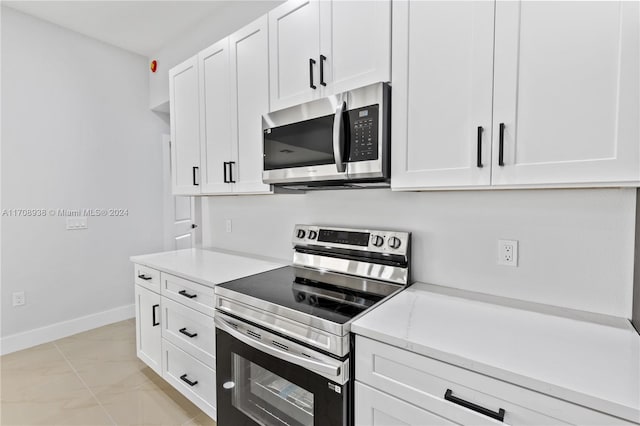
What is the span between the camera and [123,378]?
7.67ft

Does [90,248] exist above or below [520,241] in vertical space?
below

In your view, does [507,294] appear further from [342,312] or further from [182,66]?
[182,66]

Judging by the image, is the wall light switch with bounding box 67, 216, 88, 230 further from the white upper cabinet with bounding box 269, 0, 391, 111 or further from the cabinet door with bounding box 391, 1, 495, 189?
the cabinet door with bounding box 391, 1, 495, 189

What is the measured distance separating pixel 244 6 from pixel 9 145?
2.35 metres

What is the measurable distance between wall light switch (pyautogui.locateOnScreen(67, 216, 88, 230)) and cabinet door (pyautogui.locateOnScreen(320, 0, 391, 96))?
2969 mm

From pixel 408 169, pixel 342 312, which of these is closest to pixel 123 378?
pixel 342 312

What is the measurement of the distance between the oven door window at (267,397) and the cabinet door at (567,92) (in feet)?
3.81

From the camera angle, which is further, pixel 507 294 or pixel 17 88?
pixel 17 88

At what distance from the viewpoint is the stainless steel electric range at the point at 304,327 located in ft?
3.80

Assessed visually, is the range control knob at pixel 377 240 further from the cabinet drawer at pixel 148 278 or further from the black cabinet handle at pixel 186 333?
the cabinet drawer at pixel 148 278

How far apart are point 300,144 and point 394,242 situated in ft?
2.28

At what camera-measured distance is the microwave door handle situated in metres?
1.41

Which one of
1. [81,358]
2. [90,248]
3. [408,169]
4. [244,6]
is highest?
[244,6]

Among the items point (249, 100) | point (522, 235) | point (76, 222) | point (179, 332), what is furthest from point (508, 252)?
point (76, 222)
